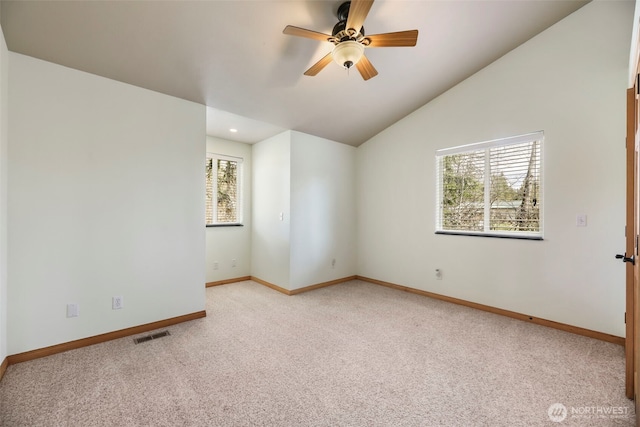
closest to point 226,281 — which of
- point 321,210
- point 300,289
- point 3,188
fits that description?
point 300,289

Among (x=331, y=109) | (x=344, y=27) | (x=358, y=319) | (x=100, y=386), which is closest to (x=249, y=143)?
(x=331, y=109)

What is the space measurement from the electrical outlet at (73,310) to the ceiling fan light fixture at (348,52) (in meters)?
3.11

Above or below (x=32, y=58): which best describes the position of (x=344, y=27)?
above

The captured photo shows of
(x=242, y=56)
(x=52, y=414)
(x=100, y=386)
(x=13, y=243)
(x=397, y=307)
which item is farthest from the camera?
(x=397, y=307)

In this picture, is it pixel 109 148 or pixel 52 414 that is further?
pixel 109 148

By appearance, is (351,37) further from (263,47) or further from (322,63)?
(263,47)

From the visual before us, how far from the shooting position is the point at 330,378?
207 centimetres

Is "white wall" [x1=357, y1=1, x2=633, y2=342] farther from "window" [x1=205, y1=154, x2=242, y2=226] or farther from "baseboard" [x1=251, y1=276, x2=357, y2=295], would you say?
"window" [x1=205, y1=154, x2=242, y2=226]

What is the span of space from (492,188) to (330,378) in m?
2.98

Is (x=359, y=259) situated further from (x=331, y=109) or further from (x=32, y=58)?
(x=32, y=58)

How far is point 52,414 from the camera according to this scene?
169cm

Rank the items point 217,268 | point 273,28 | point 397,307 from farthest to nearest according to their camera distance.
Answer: point 217,268 → point 397,307 → point 273,28

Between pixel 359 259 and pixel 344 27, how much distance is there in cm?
369

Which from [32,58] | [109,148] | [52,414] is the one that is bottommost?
[52,414]
